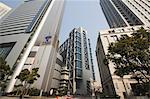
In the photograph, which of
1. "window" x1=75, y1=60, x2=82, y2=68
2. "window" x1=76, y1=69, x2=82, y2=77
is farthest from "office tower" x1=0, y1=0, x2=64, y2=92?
"window" x1=76, y1=69, x2=82, y2=77

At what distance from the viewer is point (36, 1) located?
94000 millimetres

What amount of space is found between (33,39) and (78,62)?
86.5 feet

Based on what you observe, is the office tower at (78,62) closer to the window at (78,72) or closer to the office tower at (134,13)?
the window at (78,72)

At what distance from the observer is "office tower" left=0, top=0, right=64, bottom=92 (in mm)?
48656

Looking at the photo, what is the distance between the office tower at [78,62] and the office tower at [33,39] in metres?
14.9

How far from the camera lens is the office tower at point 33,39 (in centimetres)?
4866

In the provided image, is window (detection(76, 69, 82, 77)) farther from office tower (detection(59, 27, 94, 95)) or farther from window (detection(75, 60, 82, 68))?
window (detection(75, 60, 82, 68))

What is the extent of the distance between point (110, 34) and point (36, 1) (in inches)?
2666

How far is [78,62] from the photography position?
75.8m

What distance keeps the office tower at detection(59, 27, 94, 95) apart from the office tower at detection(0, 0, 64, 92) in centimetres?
1490

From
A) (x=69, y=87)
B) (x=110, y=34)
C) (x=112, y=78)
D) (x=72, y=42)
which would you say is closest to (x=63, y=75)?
(x=69, y=87)

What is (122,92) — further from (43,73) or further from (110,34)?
(43,73)

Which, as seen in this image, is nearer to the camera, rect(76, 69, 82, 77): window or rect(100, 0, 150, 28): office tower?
rect(100, 0, 150, 28): office tower

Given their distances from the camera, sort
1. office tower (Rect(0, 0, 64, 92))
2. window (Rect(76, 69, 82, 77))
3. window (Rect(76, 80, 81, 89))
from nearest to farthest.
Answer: office tower (Rect(0, 0, 64, 92)) → window (Rect(76, 80, 81, 89)) → window (Rect(76, 69, 82, 77))
